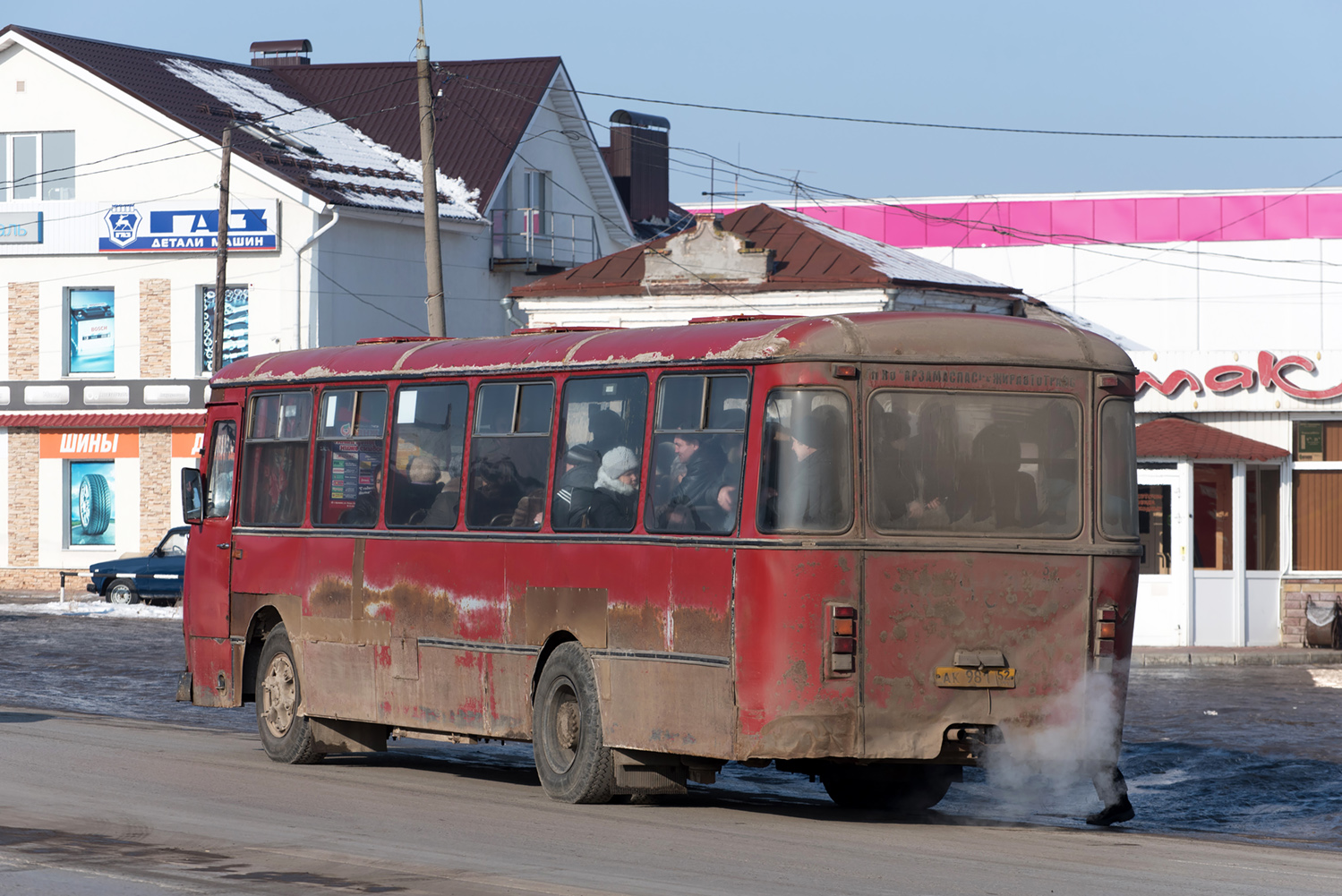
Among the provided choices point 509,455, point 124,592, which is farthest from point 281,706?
point 124,592

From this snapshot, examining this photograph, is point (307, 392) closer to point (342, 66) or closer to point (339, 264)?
point (339, 264)

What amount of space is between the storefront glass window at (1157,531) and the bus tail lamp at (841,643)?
1833 centimetres

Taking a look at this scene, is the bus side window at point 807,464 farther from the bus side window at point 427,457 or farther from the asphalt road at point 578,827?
the bus side window at point 427,457

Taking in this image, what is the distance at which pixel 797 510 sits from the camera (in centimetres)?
1061

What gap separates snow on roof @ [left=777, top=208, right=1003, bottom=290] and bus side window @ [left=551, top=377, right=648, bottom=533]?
1981 cm

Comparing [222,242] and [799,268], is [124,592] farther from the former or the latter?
[799,268]

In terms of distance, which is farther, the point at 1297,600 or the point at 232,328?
the point at 232,328

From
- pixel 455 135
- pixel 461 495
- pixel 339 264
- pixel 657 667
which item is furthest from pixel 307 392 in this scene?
pixel 455 135

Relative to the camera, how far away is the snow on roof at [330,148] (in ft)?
141

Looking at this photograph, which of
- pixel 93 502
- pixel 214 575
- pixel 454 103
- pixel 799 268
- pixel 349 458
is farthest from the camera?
pixel 454 103

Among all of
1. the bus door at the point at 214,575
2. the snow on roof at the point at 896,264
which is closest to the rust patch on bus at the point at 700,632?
the bus door at the point at 214,575

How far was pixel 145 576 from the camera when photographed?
3625 cm

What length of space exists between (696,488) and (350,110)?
38768 millimetres

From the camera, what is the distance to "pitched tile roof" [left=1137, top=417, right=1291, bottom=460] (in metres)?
27.4
